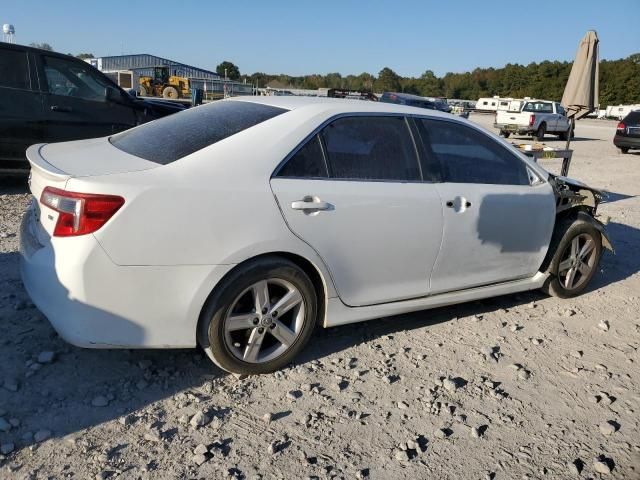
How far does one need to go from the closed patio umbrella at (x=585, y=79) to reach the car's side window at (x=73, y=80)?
275 inches

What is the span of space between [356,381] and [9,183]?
6.75 metres

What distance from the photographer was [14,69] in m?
6.98

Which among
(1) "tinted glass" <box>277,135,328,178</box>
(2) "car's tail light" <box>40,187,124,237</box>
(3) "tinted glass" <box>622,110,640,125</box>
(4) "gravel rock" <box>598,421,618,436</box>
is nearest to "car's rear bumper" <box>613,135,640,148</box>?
(3) "tinted glass" <box>622,110,640,125</box>

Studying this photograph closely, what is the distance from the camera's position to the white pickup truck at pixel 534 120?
24.6 meters

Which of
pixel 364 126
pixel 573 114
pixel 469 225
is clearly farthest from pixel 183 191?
pixel 573 114

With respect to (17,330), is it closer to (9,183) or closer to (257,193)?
(257,193)

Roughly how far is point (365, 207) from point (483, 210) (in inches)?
40.5

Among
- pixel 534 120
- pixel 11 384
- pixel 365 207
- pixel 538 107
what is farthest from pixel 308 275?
pixel 538 107

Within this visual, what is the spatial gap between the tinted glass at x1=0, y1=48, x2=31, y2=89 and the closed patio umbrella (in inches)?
305

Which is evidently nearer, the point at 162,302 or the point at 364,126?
the point at 162,302

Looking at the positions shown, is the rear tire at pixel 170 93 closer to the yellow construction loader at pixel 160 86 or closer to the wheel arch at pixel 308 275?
the yellow construction loader at pixel 160 86

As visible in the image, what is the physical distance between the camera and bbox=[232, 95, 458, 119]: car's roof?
353cm

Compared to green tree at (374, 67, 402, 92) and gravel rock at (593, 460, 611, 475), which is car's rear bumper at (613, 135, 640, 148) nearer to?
gravel rock at (593, 460, 611, 475)

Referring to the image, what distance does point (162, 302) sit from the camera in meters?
2.88
